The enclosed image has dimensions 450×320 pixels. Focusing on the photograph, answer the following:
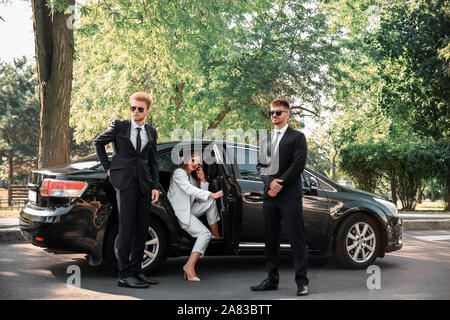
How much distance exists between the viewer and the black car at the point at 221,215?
18.9 ft

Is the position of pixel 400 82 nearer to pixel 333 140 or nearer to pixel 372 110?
pixel 372 110

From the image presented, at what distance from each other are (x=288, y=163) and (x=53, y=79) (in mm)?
6649

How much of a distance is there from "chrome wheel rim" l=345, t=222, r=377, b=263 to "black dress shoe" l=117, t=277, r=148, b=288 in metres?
2.81

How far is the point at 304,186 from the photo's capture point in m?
6.74

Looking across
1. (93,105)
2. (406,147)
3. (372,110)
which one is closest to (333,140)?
(372,110)

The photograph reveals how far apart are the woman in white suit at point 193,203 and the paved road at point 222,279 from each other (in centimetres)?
39

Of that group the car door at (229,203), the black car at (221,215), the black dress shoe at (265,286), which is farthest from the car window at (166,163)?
the black dress shoe at (265,286)

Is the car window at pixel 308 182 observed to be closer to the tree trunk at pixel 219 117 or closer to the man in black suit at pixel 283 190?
the man in black suit at pixel 283 190

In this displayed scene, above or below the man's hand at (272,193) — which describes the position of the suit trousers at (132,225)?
below

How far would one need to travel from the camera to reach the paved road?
529 centimetres

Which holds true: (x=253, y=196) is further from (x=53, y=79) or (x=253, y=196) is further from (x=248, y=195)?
(x=53, y=79)

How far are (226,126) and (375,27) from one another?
7664 millimetres

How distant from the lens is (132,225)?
18.0 feet

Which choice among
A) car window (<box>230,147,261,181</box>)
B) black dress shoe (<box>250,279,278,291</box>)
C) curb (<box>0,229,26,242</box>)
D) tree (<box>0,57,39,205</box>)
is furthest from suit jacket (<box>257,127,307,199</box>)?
tree (<box>0,57,39,205</box>)
